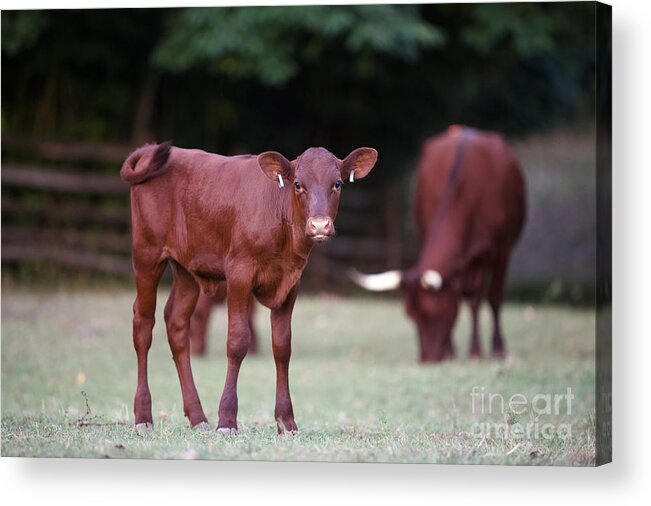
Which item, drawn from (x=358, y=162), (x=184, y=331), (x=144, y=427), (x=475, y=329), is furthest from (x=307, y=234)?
(x=475, y=329)

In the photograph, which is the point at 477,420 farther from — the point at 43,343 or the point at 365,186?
the point at 365,186

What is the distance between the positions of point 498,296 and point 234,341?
21.0 feet

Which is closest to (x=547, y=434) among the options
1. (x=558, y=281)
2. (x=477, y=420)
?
(x=477, y=420)

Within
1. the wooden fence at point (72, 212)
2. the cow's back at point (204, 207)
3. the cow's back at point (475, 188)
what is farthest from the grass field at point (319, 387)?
the cow's back at point (475, 188)

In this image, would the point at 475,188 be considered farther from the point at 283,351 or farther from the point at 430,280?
the point at 283,351

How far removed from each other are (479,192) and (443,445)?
5.91 metres

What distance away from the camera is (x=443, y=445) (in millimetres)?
9102

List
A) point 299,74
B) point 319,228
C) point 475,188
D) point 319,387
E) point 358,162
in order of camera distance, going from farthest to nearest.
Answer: point 299,74 → point 475,188 → point 319,387 → point 358,162 → point 319,228

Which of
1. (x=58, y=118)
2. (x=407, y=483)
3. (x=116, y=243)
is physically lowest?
(x=407, y=483)

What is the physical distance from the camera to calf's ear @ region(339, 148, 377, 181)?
8430mm

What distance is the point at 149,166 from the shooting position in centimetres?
890

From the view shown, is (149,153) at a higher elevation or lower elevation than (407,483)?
higher

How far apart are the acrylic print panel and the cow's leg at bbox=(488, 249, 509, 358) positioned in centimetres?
2

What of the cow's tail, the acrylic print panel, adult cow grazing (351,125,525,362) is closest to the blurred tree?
the acrylic print panel
